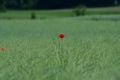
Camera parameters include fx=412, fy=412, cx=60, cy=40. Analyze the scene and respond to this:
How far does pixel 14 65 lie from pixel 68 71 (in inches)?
13.9

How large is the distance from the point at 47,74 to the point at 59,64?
351 mm

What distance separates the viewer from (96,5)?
66.1m

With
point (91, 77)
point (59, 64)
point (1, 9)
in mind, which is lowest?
point (1, 9)

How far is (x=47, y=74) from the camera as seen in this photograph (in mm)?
1324

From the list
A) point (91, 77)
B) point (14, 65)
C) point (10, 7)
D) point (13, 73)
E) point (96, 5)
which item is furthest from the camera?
point (10, 7)

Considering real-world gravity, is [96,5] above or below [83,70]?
below

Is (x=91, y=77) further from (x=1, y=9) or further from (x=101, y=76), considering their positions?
(x=1, y=9)

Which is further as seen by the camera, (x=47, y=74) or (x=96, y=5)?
(x=96, y=5)

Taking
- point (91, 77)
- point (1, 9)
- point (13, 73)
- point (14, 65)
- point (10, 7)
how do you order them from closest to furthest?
point (91, 77) → point (13, 73) → point (14, 65) → point (1, 9) → point (10, 7)

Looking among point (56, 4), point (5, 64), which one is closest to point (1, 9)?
point (56, 4)

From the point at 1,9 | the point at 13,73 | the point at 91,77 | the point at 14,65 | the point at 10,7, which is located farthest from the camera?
the point at 10,7

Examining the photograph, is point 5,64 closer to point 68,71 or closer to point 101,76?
point 68,71

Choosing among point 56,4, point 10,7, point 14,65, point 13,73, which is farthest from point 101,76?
point 10,7

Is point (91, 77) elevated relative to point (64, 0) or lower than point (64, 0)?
elevated
